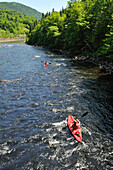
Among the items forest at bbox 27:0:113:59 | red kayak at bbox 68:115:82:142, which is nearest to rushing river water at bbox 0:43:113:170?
red kayak at bbox 68:115:82:142

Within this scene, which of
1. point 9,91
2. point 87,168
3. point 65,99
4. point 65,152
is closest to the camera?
point 87,168

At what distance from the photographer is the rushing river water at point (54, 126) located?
863cm

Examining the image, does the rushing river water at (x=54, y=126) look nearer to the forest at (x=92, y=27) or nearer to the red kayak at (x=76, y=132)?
the red kayak at (x=76, y=132)

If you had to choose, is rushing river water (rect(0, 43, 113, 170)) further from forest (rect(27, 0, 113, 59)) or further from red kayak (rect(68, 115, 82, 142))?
forest (rect(27, 0, 113, 59))

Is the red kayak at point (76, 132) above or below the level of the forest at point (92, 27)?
below

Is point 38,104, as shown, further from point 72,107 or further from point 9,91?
point 9,91

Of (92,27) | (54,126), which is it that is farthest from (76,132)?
(92,27)

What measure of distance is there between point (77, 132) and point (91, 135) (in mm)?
1147

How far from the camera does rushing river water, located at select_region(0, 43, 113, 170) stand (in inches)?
340

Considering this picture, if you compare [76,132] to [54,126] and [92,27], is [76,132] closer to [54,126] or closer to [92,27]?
[54,126]

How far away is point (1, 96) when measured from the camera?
54.2 feet

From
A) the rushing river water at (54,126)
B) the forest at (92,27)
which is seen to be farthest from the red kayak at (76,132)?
the forest at (92,27)

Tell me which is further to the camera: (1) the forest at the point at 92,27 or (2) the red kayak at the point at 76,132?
(1) the forest at the point at 92,27

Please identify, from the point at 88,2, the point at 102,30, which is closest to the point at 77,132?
the point at 102,30
